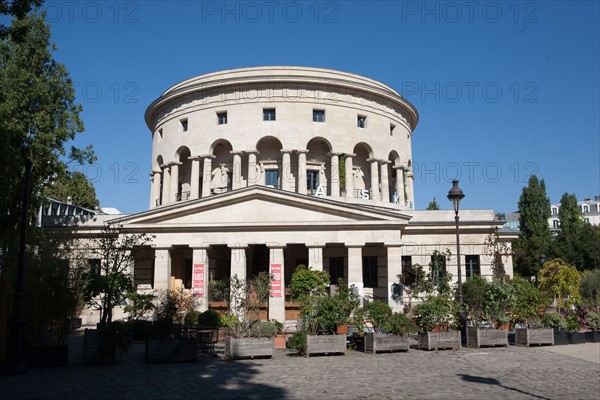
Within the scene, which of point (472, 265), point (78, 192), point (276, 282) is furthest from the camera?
point (78, 192)

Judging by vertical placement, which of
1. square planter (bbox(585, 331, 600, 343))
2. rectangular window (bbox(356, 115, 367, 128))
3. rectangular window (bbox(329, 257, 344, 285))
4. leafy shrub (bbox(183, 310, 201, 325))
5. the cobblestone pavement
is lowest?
the cobblestone pavement

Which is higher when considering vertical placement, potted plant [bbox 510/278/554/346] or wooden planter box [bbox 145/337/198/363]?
potted plant [bbox 510/278/554/346]

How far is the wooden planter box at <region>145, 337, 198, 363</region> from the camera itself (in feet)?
52.1

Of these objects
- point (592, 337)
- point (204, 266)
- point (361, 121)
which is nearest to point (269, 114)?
point (361, 121)

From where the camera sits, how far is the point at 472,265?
34812 millimetres

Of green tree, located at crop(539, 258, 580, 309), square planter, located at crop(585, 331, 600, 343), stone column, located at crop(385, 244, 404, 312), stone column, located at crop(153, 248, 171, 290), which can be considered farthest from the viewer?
green tree, located at crop(539, 258, 580, 309)

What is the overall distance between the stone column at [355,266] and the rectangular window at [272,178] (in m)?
11.6

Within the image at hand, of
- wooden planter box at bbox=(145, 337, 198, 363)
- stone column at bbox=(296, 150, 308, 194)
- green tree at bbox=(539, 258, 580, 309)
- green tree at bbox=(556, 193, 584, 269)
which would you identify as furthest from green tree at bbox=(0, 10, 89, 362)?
green tree at bbox=(556, 193, 584, 269)

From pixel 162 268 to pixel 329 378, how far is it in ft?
67.2

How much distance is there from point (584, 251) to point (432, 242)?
45524 millimetres

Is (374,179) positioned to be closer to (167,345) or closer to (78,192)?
(167,345)

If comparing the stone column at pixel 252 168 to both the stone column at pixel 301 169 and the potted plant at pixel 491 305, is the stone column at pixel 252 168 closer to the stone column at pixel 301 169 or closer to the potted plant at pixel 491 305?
the stone column at pixel 301 169

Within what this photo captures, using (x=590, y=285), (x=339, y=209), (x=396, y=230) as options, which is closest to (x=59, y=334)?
(x=339, y=209)

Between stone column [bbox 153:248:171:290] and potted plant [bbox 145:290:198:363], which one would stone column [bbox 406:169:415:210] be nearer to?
stone column [bbox 153:248:171:290]
